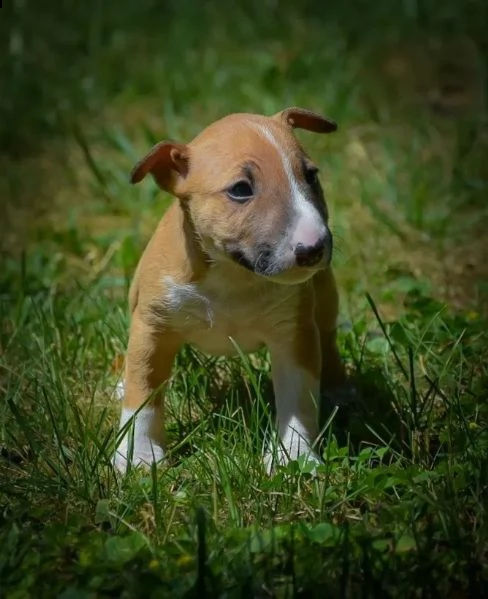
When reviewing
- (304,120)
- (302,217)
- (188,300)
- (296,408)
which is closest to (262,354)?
(296,408)

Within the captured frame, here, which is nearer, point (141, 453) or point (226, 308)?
point (226, 308)

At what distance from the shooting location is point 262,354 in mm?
4715

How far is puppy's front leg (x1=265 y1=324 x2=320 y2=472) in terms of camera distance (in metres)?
3.95

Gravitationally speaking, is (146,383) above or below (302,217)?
below

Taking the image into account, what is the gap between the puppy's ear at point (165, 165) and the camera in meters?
3.78

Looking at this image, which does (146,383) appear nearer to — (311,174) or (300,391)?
(300,391)

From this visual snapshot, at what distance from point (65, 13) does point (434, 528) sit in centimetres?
598

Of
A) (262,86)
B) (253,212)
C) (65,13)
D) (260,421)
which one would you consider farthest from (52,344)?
(65,13)

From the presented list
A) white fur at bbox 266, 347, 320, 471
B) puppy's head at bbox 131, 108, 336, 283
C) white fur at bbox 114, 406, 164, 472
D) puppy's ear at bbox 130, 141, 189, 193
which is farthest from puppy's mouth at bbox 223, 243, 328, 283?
white fur at bbox 114, 406, 164, 472

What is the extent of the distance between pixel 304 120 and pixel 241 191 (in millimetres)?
549

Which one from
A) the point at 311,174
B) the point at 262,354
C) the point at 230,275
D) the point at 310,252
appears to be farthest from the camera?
the point at 262,354

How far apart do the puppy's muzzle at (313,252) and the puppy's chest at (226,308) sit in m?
0.47

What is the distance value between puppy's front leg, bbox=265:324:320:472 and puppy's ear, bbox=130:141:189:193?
643 millimetres

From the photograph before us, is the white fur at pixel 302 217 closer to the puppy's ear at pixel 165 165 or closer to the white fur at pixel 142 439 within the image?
the puppy's ear at pixel 165 165
